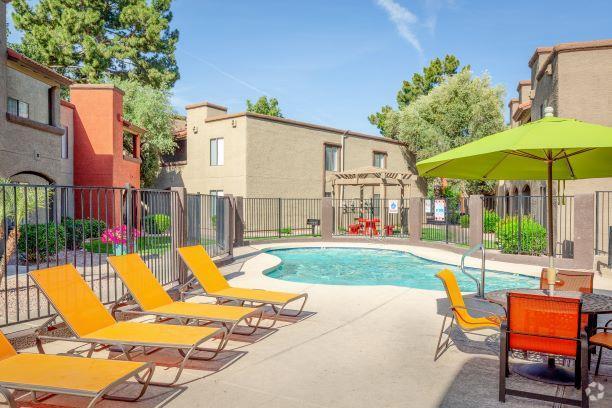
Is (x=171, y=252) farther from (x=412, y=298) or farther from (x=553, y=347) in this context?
(x=553, y=347)

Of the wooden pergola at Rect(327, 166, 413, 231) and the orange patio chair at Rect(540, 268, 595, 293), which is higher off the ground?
the wooden pergola at Rect(327, 166, 413, 231)

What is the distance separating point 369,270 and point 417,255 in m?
2.10

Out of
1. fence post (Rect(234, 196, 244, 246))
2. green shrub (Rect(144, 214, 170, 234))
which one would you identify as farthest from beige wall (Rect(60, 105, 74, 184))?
green shrub (Rect(144, 214, 170, 234))

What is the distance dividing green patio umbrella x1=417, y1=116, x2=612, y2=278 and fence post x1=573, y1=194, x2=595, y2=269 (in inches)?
270

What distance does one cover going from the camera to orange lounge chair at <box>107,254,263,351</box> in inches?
230

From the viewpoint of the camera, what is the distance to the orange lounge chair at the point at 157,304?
585 centimetres

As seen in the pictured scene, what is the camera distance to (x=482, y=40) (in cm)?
2789

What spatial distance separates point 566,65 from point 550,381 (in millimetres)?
14901

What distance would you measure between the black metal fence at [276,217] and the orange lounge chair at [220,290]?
15742 mm

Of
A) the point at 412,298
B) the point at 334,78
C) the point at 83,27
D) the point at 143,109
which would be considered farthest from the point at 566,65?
the point at 83,27

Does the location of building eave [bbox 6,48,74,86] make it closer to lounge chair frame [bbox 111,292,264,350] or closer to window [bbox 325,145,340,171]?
lounge chair frame [bbox 111,292,264,350]

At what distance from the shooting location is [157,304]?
6332 mm

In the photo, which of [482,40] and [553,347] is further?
[482,40]

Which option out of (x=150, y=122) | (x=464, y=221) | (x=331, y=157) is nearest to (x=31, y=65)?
(x=150, y=122)
